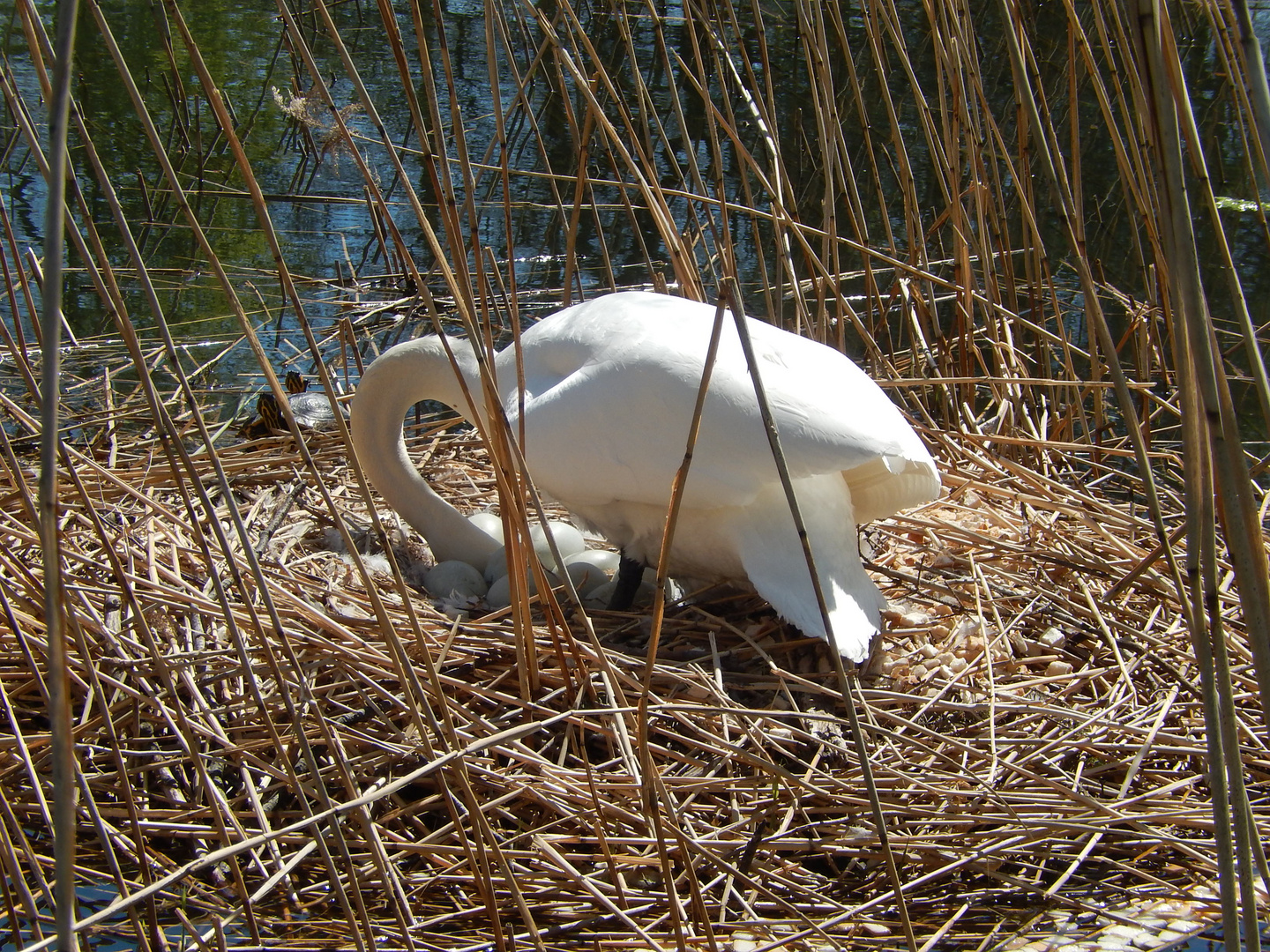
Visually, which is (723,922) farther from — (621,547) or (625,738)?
(621,547)

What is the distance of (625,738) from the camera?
6.50ft

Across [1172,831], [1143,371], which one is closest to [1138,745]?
[1172,831]

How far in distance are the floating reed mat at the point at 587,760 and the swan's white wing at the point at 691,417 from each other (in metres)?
0.37

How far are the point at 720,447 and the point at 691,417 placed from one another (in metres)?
0.10

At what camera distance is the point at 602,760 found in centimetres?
220

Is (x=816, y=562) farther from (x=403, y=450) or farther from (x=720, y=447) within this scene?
(x=403, y=450)

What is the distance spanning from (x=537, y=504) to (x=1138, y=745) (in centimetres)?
123

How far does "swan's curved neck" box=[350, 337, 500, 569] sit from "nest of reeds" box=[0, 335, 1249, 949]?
0.95 ft

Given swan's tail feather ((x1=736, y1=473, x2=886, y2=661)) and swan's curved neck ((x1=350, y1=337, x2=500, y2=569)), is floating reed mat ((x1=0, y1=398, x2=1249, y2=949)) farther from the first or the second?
swan's curved neck ((x1=350, y1=337, x2=500, y2=569))

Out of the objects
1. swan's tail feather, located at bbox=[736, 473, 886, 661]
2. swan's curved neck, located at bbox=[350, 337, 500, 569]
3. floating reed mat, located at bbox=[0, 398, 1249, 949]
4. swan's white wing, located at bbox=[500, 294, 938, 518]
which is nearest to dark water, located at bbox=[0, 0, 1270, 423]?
swan's white wing, located at bbox=[500, 294, 938, 518]

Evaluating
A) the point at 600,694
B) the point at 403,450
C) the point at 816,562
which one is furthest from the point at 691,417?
the point at 403,450

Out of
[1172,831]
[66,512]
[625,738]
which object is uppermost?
[66,512]

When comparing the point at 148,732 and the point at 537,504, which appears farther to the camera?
the point at 148,732

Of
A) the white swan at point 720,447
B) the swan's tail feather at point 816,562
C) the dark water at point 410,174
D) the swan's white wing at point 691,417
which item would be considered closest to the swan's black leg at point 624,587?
the white swan at point 720,447
